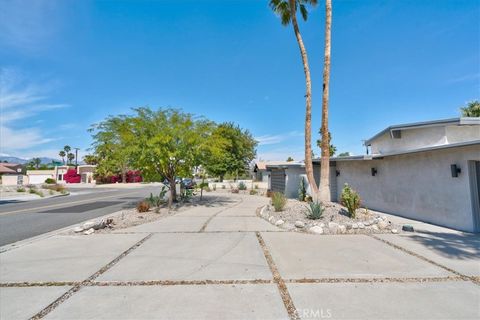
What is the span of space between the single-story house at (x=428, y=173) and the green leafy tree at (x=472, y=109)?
11122mm

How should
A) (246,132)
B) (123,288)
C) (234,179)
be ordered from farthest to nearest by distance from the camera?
(246,132) < (234,179) < (123,288)

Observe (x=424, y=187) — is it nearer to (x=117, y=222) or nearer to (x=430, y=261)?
(x=430, y=261)

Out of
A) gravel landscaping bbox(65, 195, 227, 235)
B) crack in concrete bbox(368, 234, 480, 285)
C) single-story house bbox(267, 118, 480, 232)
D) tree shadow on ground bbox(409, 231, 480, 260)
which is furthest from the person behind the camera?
gravel landscaping bbox(65, 195, 227, 235)

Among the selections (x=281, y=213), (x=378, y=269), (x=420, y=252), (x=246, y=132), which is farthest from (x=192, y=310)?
(x=246, y=132)

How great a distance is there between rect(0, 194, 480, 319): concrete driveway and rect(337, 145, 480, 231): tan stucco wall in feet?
3.69

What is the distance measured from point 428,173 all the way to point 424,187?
1.75 feet

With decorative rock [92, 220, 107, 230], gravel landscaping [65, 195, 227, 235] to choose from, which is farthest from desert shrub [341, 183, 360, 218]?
decorative rock [92, 220, 107, 230]

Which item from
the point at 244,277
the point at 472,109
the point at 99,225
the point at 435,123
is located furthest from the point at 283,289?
the point at 472,109

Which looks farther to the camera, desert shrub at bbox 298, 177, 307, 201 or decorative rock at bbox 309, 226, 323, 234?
desert shrub at bbox 298, 177, 307, 201

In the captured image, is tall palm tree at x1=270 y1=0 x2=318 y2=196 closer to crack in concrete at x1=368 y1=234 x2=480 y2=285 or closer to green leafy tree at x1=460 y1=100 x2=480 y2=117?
crack in concrete at x1=368 y1=234 x2=480 y2=285

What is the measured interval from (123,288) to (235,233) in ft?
12.9

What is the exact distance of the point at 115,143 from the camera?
1238cm

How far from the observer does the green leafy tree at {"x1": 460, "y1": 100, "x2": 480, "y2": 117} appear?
1759 centimetres

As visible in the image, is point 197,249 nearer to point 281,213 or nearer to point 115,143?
point 281,213
